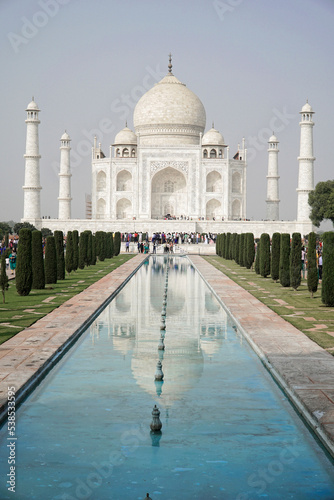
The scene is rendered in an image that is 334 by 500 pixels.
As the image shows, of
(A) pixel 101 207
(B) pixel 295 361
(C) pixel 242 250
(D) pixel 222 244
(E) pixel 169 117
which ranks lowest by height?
(B) pixel 295 361

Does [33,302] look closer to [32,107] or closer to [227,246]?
[227,246]

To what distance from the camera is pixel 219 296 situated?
11312 mm

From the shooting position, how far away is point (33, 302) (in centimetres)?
1043

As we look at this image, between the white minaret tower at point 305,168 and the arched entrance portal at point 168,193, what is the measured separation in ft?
25.8

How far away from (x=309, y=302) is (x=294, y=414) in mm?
6376

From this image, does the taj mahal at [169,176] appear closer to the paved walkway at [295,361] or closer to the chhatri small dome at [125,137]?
the chhatri small dome at [125,137]

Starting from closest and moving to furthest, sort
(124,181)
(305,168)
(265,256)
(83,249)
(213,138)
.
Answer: (265,256), (83,249), (305,168), (124,181), (213,138)

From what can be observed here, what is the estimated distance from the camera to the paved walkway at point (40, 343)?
205 inches

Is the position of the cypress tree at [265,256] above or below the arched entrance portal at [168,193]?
below

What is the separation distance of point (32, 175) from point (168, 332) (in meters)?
30.4

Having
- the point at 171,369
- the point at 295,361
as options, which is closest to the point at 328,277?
the point at 295,361

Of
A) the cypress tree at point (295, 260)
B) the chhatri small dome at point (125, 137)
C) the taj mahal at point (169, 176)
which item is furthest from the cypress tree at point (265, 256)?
the chhatri small dome at point (125, 137)

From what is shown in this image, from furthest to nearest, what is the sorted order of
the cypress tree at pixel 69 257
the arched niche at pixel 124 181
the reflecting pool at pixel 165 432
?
the arched niche at pixel 124 181
the cypress tree at pixel 69 257
the reflecting pool at pixel 165 432

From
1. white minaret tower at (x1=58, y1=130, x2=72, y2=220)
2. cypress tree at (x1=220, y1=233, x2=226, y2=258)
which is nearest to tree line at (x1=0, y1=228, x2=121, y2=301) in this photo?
cypress tree at (x1=220, y1=233, x2=226, y2=258)
